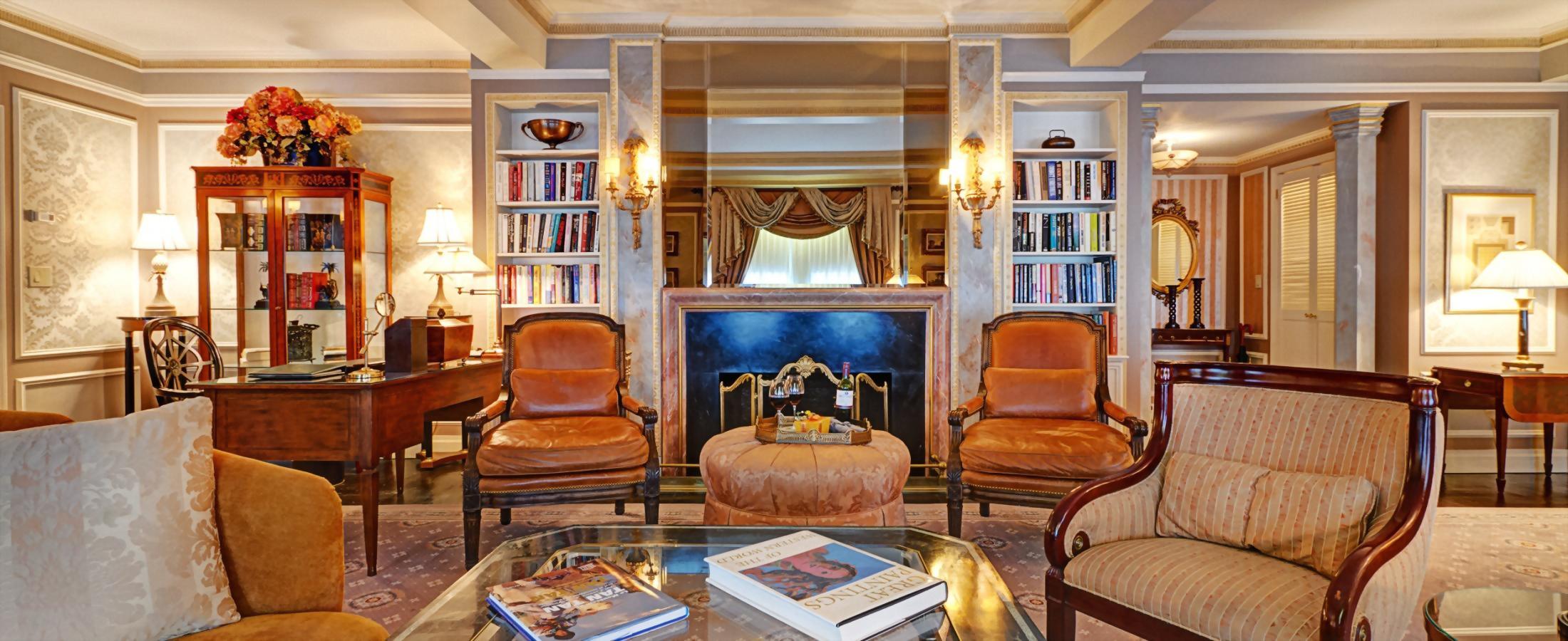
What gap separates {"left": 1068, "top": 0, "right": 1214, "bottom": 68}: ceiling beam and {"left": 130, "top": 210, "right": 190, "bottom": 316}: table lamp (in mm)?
5775

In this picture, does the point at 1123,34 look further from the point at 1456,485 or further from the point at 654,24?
the point at 1456,485

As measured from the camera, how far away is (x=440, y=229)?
468 cm

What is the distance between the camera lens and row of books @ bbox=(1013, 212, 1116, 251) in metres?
4.65

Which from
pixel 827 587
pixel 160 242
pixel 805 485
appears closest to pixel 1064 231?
pixel 805 485

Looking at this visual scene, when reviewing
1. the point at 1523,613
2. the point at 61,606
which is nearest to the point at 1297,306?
the point at 1523,613

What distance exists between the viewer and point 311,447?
9.37ft

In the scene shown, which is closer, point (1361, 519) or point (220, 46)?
point (1361, 519)

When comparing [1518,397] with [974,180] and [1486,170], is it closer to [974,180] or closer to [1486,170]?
[1486,170]

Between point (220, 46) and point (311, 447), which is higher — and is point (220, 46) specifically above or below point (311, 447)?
above

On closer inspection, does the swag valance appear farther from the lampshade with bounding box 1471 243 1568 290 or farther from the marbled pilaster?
the lampshade with bounding box 1471 243 1568 290

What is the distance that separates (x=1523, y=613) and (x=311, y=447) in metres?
3.62

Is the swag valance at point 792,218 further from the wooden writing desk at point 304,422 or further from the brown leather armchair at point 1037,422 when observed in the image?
the wooden writing desk at point 304,422

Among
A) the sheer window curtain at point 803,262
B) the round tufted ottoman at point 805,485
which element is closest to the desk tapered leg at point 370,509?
the round tufted ottoman at point 805,485

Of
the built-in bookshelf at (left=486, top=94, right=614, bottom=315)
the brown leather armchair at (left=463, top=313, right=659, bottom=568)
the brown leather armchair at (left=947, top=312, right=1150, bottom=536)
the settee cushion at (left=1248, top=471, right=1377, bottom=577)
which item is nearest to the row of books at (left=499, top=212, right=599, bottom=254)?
the built-in bookshelf at (left=486, top=94, right=614, bottom=315)
